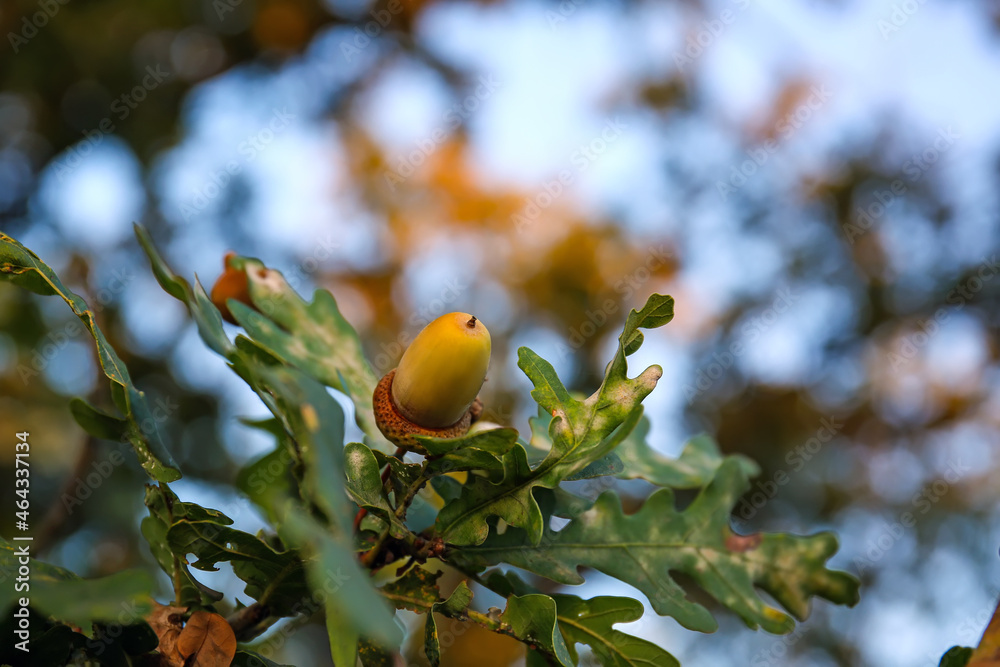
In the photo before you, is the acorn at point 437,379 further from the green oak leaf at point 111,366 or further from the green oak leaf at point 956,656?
the green oak leaf at point 956,656

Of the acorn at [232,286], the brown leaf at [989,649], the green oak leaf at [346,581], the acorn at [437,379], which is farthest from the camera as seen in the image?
the acorn at [232,286]

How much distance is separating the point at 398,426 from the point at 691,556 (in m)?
0.25

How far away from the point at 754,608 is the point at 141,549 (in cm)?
160

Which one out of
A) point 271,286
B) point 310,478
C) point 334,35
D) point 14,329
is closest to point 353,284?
point 334,35

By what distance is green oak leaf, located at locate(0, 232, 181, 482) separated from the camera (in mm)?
467

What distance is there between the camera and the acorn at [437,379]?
0.49m

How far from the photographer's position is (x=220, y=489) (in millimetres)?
1808

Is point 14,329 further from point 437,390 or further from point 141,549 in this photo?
point 437,390

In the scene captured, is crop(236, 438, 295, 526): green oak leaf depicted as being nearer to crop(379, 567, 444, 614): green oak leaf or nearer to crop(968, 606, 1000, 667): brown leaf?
crop(379, 567, 444, 614): green oak leaf

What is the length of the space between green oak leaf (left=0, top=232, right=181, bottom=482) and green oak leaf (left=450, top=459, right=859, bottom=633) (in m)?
0.20

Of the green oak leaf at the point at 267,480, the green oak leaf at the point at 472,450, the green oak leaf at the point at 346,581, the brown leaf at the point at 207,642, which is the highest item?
the green oak leaf at the point at 346,581

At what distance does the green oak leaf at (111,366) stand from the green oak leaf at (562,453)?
0.19m

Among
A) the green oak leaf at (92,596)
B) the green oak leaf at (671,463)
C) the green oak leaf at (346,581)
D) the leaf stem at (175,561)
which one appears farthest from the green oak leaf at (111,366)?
the green oak leaf at (671,463)

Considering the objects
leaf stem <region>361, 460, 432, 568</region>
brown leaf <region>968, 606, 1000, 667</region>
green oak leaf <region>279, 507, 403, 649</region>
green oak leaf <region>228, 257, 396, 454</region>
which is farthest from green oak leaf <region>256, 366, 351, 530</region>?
brown leaf <region>968, 606, 1000, 667</region>
